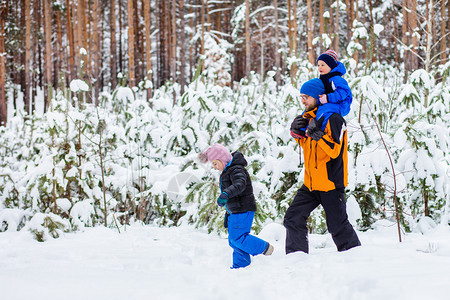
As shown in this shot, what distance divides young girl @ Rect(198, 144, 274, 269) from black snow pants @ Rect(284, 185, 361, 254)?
338mm

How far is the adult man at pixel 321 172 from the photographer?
2934mm

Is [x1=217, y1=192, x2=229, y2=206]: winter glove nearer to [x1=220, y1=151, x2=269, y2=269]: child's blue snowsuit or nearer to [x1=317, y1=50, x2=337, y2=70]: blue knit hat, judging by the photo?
[x1=220, y1=151, x2=269, y2=269]: child's blue snowsuit

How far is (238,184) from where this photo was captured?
3379 millimetres

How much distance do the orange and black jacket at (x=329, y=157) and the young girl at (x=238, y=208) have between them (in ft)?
2.13

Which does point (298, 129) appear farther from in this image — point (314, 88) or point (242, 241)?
point (242, 241)

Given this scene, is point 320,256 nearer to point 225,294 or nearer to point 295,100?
point 225,294

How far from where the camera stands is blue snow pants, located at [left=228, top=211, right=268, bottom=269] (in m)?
3.44

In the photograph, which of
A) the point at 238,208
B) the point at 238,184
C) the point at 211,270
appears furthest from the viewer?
the point at 238,208

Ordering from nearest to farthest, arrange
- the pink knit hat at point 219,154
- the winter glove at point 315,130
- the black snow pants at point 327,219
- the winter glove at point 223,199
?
the winter glove at point 315,130, the black snow pants at point 327,219, the winter glove at point 223,199, the pink knit hat at point 219,154

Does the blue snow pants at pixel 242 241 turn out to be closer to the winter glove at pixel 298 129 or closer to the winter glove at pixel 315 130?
the winter glove at pixel 298 129

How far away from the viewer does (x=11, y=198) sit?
222 inches

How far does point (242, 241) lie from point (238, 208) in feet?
0.98

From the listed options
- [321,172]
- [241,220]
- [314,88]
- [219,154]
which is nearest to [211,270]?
[241,220]

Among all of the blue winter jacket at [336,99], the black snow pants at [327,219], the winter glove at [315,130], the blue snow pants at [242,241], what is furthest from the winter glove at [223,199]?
the blue winter jacket at [336,99]
